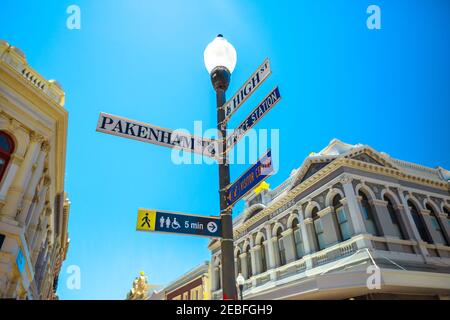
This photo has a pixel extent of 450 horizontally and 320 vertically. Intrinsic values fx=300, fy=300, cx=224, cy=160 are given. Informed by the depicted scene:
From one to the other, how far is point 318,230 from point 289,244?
7.19 ft

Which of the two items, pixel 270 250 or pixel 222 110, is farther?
pixel 270 250

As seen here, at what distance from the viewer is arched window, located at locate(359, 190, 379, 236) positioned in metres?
14.1

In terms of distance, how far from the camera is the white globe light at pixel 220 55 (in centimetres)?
449

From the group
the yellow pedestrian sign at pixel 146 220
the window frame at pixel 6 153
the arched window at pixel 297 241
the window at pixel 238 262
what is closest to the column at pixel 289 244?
the arched window at pixel 297 241

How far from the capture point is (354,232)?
1357 cm

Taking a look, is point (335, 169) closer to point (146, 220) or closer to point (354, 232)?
point (354, 232)

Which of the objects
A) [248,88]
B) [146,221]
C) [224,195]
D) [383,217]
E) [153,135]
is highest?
[383,217]

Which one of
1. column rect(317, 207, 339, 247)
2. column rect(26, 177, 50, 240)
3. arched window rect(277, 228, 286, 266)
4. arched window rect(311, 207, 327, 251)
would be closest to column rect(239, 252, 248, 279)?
arched window rect(277, 228, 286, 266)

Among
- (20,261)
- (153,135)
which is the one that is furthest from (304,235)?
(153,135)

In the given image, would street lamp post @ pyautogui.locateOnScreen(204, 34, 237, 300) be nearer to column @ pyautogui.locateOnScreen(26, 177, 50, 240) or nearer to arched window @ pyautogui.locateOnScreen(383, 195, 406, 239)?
column @ pyautogui.locateOnScreen(26, 177, 50, 240)

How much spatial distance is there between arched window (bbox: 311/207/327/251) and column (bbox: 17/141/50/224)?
43.5ft
